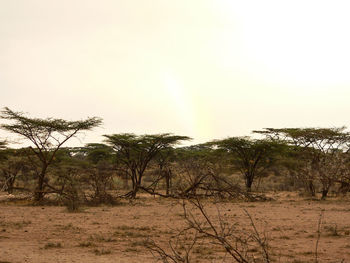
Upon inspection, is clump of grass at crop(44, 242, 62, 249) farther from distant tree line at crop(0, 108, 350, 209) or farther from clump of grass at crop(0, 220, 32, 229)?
distant tree line at crop(0, 108, 350, 209)

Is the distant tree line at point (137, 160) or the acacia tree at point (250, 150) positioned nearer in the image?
the distant tree line at point (137, 160)

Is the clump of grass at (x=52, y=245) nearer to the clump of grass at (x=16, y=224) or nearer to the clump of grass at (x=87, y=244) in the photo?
the clump of grass at (x=87, y=244)

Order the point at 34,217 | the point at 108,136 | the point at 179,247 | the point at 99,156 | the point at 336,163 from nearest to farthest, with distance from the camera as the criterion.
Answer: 1. the point at 336,163
2. the point at 179,247
3. the point at 34,217
4. the point at 108,136
5. the point at 99,156

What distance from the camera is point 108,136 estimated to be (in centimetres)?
2309

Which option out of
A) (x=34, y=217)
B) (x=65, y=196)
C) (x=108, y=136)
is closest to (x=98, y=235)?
(x=34, y=217)

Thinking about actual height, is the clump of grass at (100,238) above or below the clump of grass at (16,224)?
below

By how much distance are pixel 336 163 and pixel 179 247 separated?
338 centimetres

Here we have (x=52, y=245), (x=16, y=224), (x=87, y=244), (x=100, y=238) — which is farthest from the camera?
(x=16, y=224)

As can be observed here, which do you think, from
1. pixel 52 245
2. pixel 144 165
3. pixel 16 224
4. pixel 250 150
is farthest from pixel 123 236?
pixel 250 150

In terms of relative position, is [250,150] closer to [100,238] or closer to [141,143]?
[141,143]

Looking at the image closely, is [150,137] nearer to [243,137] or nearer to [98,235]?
[243,137]

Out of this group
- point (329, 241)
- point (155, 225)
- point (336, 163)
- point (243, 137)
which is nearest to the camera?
point (336, 163)

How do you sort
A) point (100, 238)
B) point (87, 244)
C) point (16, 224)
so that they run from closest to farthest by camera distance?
point (87, 244), point (100, 238), point (16, 224)

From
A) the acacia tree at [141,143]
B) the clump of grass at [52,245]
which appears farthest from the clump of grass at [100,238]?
the acacia tree at [141,143]
